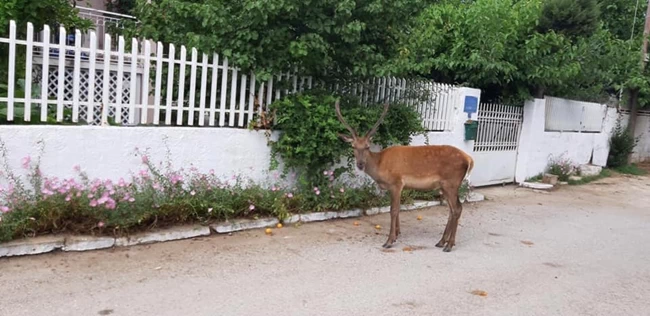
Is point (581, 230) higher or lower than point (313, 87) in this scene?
lower

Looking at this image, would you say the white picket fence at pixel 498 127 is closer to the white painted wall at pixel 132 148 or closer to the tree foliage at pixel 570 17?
the white painted wall at pixel 132 148

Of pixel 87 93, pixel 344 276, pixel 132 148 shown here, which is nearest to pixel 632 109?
pixel 344 276

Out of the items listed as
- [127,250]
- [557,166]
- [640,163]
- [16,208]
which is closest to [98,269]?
[127,250]

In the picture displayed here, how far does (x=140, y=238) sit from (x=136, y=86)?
187 cm

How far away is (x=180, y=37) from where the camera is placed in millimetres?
6988

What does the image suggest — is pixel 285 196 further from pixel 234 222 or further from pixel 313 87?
pixel 313 87

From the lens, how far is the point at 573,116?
13883mm

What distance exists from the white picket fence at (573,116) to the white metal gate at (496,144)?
1512 millimetres

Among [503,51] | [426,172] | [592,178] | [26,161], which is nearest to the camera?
[26,161]

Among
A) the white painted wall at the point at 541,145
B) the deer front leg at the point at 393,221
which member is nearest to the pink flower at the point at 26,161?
the deer front leg at the point at 393,221

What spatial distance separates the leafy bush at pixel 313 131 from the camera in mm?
6848

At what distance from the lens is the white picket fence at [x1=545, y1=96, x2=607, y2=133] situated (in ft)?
42.3

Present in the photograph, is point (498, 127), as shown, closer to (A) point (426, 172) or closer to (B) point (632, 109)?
(A) point (426, 172)

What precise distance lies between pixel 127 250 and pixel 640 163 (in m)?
19.0
